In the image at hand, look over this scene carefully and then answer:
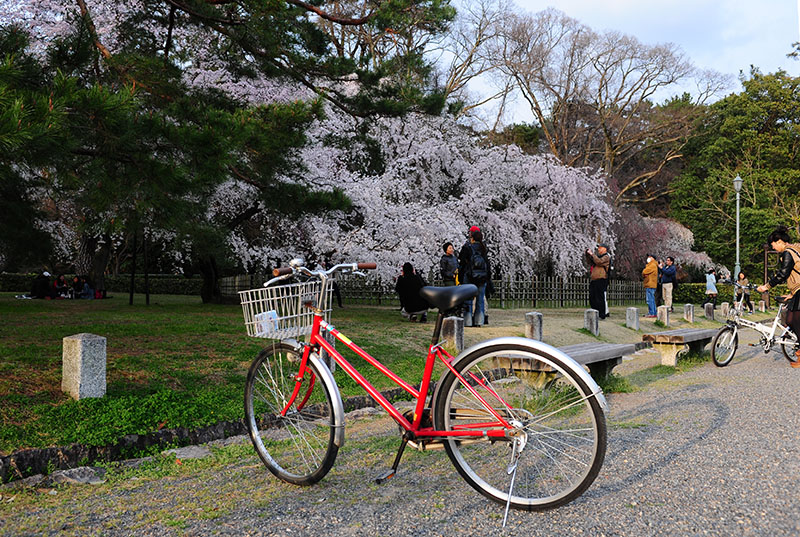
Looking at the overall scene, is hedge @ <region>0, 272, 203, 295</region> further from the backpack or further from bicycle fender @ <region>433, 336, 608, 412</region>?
bicycle fender @ <region>433, 336, 608, 412</region>

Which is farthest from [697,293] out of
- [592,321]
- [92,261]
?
[92,261]

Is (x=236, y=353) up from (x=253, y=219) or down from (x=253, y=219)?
down

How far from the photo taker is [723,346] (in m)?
8.92

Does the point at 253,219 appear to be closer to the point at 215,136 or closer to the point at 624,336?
the point at 624,336

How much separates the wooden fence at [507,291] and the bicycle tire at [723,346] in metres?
11.8

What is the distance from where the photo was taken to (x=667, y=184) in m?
38.8

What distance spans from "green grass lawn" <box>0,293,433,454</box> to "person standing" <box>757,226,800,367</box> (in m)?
5.35

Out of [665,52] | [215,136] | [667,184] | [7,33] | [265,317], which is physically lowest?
[265,317]

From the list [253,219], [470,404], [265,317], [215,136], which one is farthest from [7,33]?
[253,219]

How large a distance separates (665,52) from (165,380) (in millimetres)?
30518

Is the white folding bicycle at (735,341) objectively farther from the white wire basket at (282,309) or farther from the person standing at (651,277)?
the white wire basket at (282,309)

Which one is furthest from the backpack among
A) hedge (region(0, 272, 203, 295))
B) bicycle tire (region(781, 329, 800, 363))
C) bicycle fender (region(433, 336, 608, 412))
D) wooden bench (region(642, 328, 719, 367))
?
hedge (region(0, 272, 203, 295))

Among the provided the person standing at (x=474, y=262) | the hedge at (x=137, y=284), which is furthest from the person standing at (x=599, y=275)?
the hedge at (x=137, y=284)

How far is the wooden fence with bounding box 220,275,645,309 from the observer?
21656 mm
